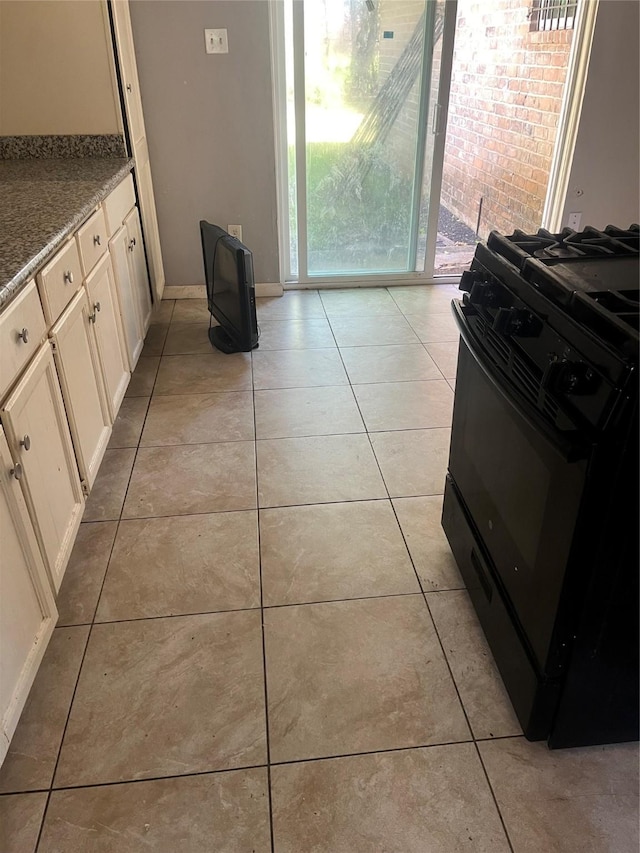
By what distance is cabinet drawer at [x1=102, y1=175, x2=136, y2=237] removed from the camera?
8.15 ft

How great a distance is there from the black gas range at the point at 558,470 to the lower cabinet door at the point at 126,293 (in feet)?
5.03

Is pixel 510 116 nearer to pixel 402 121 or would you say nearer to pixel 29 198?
pixel 402 121

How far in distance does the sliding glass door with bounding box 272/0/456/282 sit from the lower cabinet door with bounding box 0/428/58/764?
113 inches

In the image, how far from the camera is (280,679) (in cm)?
152

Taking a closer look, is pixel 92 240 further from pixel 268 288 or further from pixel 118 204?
pixel 268 288

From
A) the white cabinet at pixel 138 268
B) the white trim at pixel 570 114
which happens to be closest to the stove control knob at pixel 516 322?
the white cabinet at pixel 138 268

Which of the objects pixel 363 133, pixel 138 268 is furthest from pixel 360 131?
pixel 138 268

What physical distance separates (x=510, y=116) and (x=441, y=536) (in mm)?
3525

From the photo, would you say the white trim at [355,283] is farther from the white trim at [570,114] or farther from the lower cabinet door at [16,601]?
the lower cabinet door at [16,601]

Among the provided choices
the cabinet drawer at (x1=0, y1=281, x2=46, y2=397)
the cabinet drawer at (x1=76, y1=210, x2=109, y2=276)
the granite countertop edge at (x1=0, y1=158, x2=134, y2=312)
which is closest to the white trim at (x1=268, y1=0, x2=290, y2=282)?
the granite countertop edge at (x1=0, y1=158, x2=134, y2=312)

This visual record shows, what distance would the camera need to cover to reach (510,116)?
4332 millimetres

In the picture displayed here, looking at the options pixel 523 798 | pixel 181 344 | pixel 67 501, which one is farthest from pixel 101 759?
pixel 181 344

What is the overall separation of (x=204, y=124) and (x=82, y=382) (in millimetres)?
2099

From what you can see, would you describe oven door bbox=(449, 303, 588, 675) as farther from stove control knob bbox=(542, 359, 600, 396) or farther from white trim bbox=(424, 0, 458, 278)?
white trim bbox=(424, 0, 458, 278)
